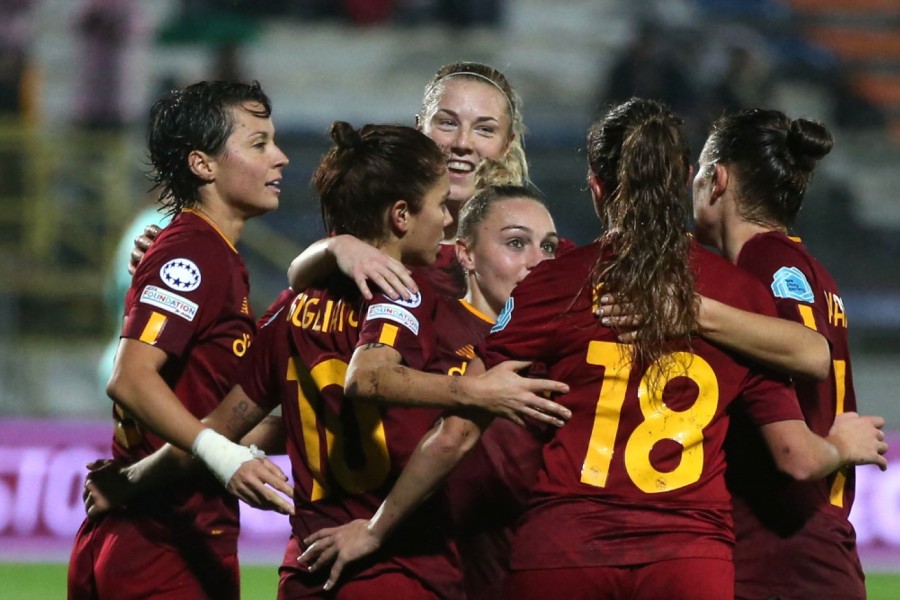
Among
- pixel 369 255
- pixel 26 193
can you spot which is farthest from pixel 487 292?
pixel 26 193

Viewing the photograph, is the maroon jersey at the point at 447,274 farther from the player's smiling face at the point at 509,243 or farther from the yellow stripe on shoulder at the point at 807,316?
the yellow stripe on shoulder at the point at 807,316

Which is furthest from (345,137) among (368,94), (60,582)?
(368,94)

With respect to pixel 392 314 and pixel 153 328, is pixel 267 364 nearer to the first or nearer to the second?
pixel 153 328

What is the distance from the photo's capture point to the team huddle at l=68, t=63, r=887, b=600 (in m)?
3.03

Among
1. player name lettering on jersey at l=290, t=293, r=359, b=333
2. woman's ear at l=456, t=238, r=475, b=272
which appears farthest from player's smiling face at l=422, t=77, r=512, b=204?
player name lettering on jersey at l=290, t=293, r=359, b=333

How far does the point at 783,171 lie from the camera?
139 inches

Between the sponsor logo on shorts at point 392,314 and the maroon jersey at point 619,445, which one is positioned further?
the sponsor logo on shorts at point 392,314

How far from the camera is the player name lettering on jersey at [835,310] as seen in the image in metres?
3.48

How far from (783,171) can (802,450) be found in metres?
0.77

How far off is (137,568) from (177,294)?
0.73 metres

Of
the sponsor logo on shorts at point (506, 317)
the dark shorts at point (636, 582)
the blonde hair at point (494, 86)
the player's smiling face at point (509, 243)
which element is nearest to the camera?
the dark shorts at point (636, 582)

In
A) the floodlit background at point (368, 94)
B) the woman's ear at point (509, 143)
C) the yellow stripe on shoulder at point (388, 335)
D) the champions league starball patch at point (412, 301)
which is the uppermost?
the floodlit background at point (368, 94)

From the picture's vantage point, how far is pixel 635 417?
3.02m

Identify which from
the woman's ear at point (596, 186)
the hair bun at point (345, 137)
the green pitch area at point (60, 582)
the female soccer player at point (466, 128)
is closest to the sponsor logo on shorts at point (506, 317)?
the woman's ear at point (596, 186)
